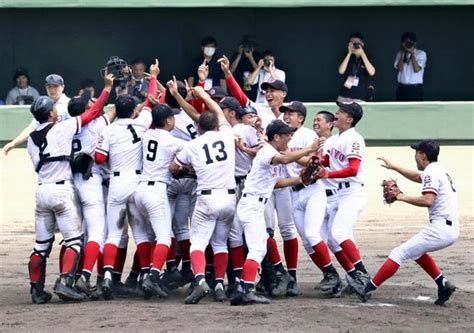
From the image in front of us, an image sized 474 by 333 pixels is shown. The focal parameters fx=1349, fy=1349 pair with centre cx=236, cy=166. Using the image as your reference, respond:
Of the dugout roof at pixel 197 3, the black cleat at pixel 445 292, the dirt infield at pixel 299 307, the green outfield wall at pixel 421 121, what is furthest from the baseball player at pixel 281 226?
the dugout roof at pixel 197 3

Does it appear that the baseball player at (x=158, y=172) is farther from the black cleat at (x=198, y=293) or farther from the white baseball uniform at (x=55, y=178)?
the white baseball uniform at (x=55, y=178)

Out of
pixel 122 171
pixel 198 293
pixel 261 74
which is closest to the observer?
pixel 198 293

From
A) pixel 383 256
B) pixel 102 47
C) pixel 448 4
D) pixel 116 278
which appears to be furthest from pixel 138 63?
pixel 116 278

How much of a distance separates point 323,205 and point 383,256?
2.48 meters

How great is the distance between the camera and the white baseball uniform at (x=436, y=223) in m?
11.1

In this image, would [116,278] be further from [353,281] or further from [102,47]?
[102,47]

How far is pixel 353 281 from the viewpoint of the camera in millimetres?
11258

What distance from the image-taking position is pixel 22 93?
20938 millimetres

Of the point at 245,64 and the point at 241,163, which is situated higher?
the point at 245,64

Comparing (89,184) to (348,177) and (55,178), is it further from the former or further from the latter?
(348,177)

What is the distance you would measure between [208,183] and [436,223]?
1911 millimetres

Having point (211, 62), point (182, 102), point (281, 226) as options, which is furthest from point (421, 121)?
point (182, 102)

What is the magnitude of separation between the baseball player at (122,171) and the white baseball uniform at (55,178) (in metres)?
0.29

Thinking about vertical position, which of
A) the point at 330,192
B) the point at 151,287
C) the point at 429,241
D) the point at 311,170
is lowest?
the point at 151,287
